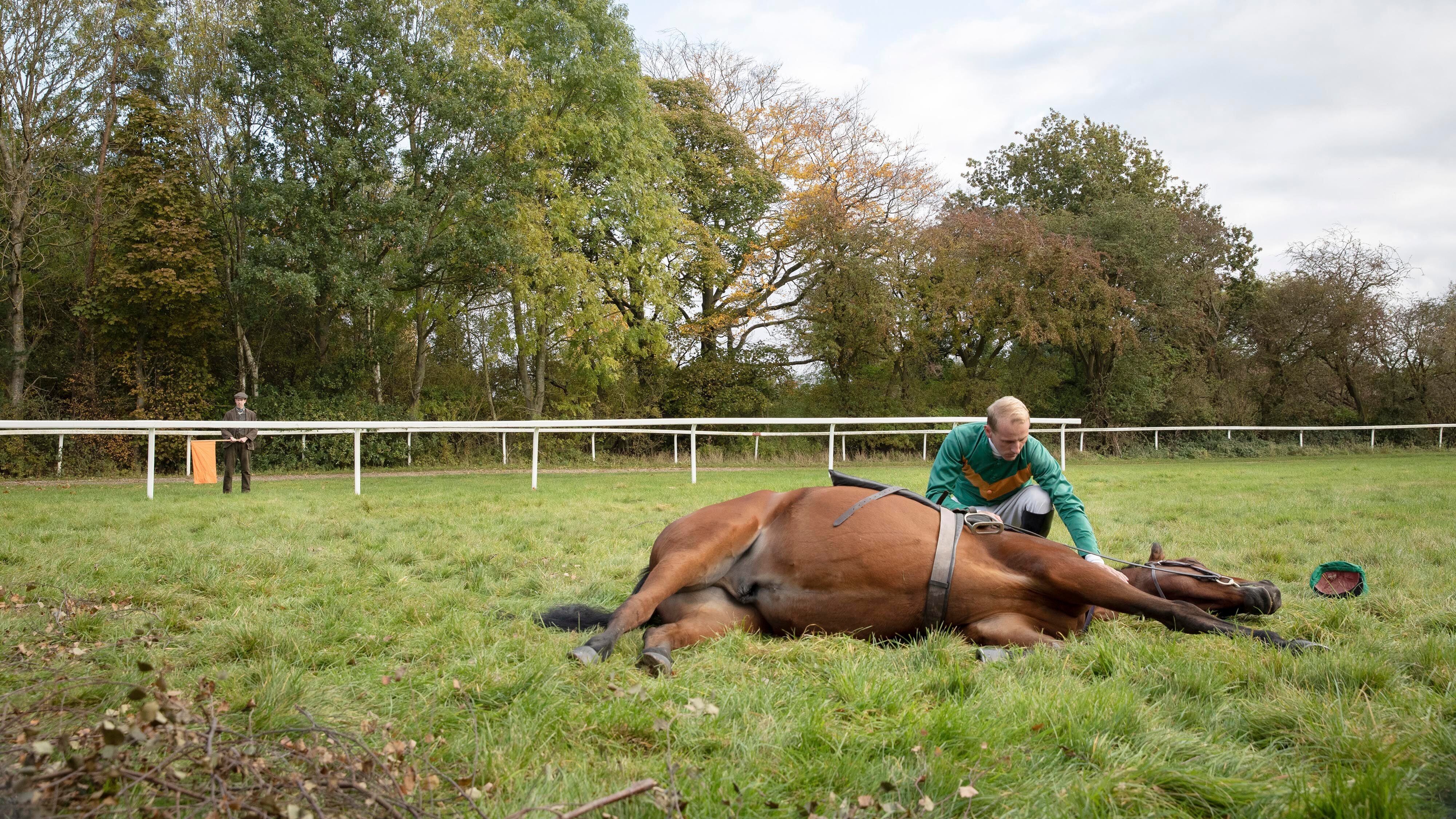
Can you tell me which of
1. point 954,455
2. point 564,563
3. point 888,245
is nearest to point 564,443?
point 888,245

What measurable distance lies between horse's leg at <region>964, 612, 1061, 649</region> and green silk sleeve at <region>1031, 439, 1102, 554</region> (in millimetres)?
621

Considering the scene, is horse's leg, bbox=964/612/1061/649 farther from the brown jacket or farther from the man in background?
the brown jacket

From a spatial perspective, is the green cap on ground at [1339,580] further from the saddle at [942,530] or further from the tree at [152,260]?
the tree at [152,260]

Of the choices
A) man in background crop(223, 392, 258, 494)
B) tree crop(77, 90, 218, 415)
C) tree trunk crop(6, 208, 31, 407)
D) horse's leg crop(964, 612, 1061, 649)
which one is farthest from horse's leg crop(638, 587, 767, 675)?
tree trunk crop(6, 208, 31, 407)

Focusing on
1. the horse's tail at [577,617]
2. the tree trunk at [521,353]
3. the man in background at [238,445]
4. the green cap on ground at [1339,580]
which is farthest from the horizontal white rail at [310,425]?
the tree trunk at [521,353]

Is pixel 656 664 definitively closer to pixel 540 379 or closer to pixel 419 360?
pixel 419 360

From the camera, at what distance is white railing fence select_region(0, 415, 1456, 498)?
11.4m

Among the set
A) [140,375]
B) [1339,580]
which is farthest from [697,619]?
[140,375]

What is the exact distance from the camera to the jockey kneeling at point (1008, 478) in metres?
4.30

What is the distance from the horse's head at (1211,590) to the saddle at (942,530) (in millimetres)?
667

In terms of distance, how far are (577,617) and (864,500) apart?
141 centimetres

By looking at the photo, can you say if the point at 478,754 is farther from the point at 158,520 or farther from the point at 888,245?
the point at 888,245

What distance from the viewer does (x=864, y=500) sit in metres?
3.79

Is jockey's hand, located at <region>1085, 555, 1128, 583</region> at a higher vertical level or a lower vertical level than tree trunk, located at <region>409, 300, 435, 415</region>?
lower
